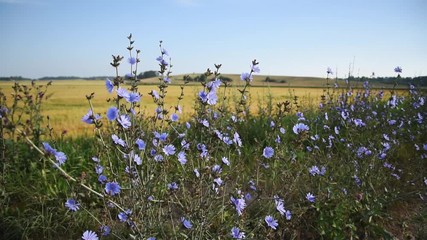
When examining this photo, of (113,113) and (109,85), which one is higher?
(109,85)

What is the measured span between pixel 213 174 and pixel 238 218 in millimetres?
452

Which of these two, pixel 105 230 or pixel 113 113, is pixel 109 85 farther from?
pixel 105 230

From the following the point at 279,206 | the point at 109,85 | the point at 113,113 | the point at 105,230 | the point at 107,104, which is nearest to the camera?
the point at 113,113

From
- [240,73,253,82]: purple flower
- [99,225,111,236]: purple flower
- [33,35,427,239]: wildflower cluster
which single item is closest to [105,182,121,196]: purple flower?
[33,35,427,239]: wildflower cluster

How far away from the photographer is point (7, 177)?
330cm

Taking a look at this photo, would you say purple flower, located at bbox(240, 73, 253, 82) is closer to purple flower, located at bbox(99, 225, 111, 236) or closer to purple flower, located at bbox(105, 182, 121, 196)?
purple flower, located at bbox(105, 182, 121, 196)

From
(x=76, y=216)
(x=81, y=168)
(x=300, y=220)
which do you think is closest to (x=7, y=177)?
(x=81, y=168)

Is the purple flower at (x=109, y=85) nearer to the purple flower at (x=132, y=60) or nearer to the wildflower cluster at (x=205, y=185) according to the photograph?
the wildflower cluster at (x=205, y=185)

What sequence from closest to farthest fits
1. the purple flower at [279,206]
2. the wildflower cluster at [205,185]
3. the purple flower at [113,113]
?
the purple flower at [113,113], the wildflower cluster at [205,185], the purple flower at [279,206]

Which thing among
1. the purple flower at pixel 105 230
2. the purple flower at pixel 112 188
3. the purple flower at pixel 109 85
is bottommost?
the purple flower at pixel 105 230

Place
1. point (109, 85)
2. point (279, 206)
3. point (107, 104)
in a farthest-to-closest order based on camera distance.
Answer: point (107, 104), point (279, 206), point (109, 85)

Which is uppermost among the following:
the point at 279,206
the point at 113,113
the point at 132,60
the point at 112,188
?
the point at 132,60

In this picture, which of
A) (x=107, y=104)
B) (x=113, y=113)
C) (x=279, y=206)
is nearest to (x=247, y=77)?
(x=279, y=206)

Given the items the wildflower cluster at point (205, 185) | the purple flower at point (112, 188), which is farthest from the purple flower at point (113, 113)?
the purple flower at point (112, 188)
